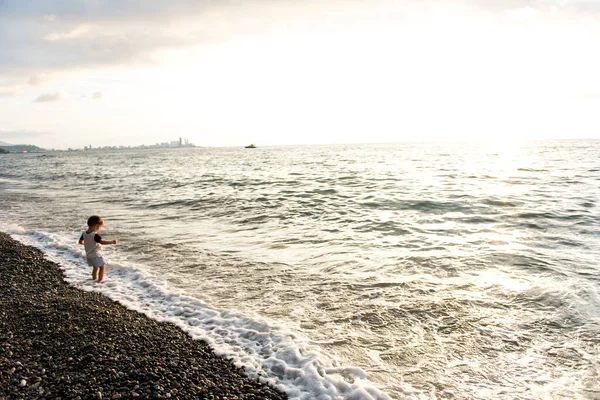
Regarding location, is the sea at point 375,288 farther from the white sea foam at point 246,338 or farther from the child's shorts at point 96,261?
the child's shorts at point 96,261

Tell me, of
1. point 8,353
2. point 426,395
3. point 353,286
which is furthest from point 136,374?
point 353,286

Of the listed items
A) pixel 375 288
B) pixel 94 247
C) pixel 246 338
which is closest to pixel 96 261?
pixel 94 247

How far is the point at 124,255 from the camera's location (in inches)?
444

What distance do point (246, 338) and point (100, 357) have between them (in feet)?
7.10

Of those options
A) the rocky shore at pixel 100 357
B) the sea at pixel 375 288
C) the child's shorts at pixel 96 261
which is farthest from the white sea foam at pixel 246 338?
the child's shorts at pixel 96 261

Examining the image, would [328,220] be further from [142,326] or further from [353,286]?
[142,326]

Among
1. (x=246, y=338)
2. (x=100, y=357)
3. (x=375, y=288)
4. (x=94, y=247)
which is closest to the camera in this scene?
(x=100, y=357)

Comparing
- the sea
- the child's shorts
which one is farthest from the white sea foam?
the child's shorts

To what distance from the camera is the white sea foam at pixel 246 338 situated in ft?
15.6

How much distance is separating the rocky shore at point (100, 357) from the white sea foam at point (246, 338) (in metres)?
0.27

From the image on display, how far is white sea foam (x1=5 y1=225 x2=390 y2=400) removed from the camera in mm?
4754

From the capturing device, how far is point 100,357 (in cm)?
495

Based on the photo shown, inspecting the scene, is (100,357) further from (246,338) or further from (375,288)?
(375,288)

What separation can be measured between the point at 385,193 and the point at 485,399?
63.9 ft
